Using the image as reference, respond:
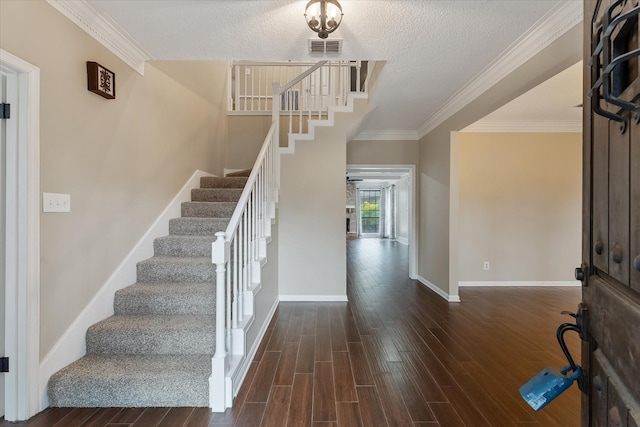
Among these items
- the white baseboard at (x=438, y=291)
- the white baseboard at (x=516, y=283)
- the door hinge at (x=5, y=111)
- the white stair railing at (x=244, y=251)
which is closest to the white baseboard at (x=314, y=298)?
the white stair railing at (x=244, y=251)

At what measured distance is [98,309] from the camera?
225 centimetres

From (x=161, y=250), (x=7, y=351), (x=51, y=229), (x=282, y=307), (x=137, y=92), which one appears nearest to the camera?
(x=7, y=351)

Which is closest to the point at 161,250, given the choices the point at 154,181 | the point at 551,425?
the point at 154,181

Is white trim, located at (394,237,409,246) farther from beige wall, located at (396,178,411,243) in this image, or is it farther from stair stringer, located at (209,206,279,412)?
stair stringer, located at (209,206,279,412)

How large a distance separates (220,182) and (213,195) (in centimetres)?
35

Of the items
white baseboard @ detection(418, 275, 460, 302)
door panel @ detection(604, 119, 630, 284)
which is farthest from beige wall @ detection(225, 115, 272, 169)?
door panel @ detection(604, 119, 630, 284)

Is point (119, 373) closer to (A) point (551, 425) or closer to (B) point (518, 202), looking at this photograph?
(A) point (551, 425)

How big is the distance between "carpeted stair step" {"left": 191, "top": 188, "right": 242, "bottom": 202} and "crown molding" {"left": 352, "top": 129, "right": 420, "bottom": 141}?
250 centimetres

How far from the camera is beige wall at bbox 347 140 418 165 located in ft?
17.4

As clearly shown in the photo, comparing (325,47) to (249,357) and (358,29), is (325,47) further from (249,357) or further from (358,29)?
(249,357)

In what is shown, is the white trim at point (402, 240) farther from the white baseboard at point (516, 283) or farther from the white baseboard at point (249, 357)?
the white baseboard at point (249, 357)

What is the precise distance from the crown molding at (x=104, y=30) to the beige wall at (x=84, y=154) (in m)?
0.05

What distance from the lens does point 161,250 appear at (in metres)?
2.91

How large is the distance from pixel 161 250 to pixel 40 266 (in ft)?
3.69
